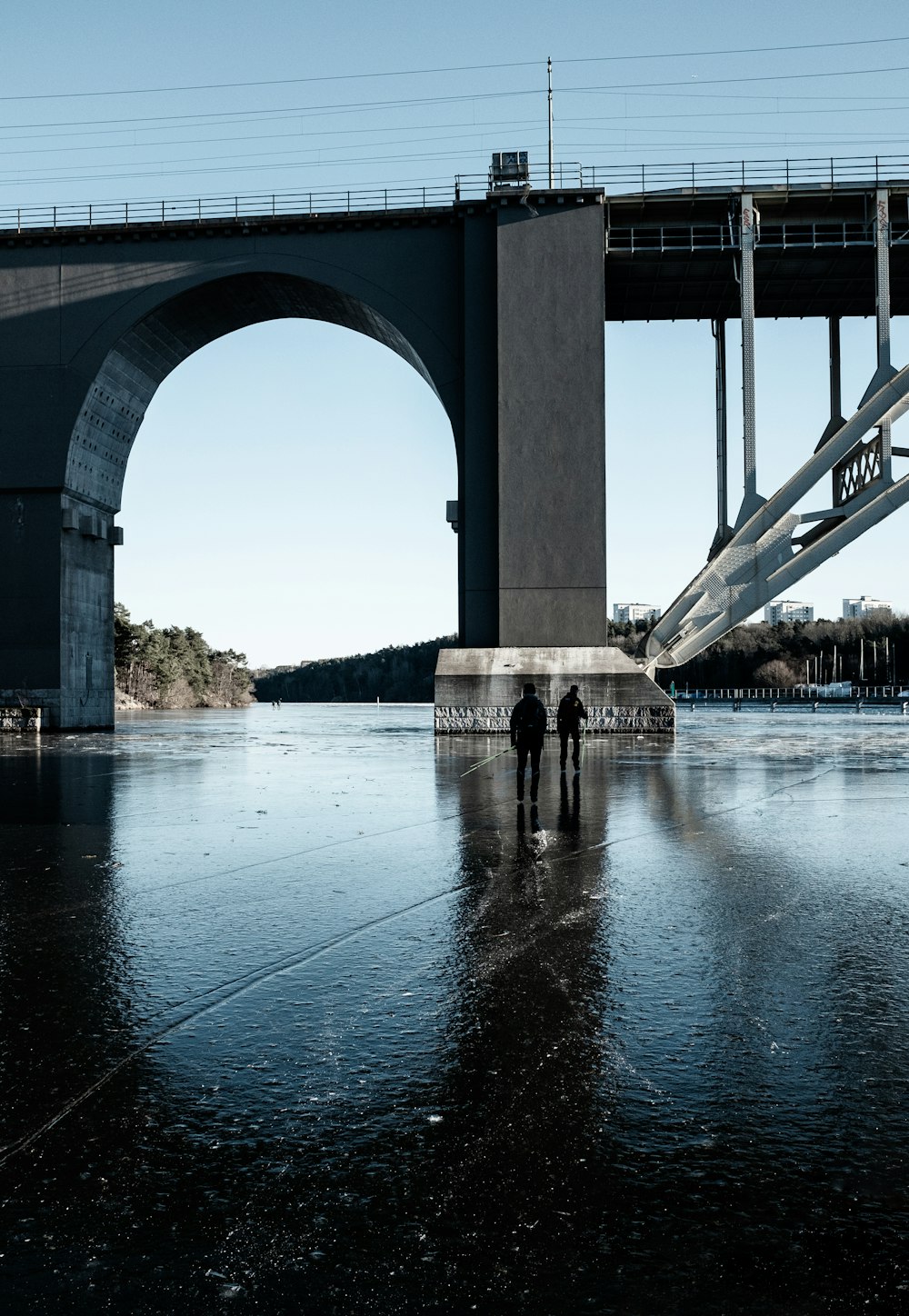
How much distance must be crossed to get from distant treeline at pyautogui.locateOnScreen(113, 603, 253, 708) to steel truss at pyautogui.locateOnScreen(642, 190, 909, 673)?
232ft

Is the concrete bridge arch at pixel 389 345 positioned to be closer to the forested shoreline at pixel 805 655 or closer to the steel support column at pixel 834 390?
the steel support column at pixel 834 390

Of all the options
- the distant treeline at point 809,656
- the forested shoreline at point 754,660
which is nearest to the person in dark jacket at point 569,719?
the forested shoreline at point 754,660

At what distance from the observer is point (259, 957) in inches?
225

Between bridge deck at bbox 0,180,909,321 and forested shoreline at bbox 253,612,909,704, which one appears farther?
forested shoreline at bbox 253,612,909,704

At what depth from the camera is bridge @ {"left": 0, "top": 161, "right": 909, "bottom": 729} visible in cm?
3102

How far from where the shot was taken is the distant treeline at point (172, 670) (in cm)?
10788

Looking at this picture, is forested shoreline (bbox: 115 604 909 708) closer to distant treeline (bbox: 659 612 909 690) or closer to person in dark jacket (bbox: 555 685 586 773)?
distant treeline (bbox: 659 612 909 690)

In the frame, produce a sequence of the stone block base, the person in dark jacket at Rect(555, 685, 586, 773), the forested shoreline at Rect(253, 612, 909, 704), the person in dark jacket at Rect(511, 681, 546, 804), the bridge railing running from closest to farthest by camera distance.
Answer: the person in dark jacket at Rect(511, 681, 546, 804)
the person in dark jacket at Rect(555, 685, 586, 773)
the stone block base
the bridge railing
the forested shoreline at Rect(253, 612, 909, 704)

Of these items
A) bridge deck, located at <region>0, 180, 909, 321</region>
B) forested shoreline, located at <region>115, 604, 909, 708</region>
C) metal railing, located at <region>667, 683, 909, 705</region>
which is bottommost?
metal railing, located at <region>667, 683, 909, 705</region>

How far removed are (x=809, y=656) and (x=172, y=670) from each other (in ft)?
276

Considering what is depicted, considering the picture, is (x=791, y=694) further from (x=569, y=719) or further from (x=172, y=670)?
(x=569, y=719)

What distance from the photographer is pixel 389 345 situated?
120 feet

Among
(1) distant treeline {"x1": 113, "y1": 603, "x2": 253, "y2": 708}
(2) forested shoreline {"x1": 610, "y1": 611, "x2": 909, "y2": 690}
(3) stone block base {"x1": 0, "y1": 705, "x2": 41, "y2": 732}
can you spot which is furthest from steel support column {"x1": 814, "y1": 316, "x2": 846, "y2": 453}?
(2) forested shoreline {"x1": 610, "y1": 611, "x2": 909, "y2": 690}

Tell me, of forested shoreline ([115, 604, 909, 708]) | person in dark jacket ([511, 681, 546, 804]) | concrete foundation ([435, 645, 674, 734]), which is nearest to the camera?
person in dark jacket ([511, 681, 546, 804])
